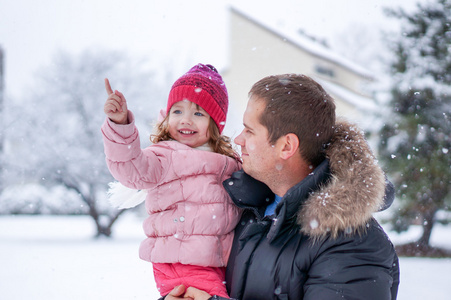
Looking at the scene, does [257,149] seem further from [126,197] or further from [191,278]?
[126,197]

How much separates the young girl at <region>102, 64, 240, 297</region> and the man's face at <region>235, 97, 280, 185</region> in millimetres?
231

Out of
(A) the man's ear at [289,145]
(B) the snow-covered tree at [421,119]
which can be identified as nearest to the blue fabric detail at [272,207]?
(A) the man's ear at [289,145]

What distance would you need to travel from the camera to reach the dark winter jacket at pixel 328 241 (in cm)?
172

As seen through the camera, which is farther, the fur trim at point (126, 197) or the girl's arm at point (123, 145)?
the fur trim at point (126, 197)

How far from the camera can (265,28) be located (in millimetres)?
18125

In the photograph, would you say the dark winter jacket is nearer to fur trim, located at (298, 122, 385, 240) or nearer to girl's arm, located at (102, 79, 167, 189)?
fur trim, located at (298, 122, 385, 240)

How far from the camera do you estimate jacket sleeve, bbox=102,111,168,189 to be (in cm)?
200

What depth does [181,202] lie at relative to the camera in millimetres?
2199

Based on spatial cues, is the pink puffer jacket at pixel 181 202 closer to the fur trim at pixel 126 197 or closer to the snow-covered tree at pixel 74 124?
the fur trim at pixel 126 197

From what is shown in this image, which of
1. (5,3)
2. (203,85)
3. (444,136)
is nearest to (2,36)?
(5,3)

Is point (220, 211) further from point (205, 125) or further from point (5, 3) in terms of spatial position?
point (5, 3)

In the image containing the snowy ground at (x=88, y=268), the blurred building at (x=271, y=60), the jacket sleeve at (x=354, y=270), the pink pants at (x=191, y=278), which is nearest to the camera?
the jacket sleeve at (x=354, y=270)

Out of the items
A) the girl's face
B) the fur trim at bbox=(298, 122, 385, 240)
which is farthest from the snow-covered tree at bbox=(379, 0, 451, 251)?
the fur trim at bbox=(298, 122, 385, 240)

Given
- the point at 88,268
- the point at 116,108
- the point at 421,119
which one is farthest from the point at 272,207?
the point at 421,119
